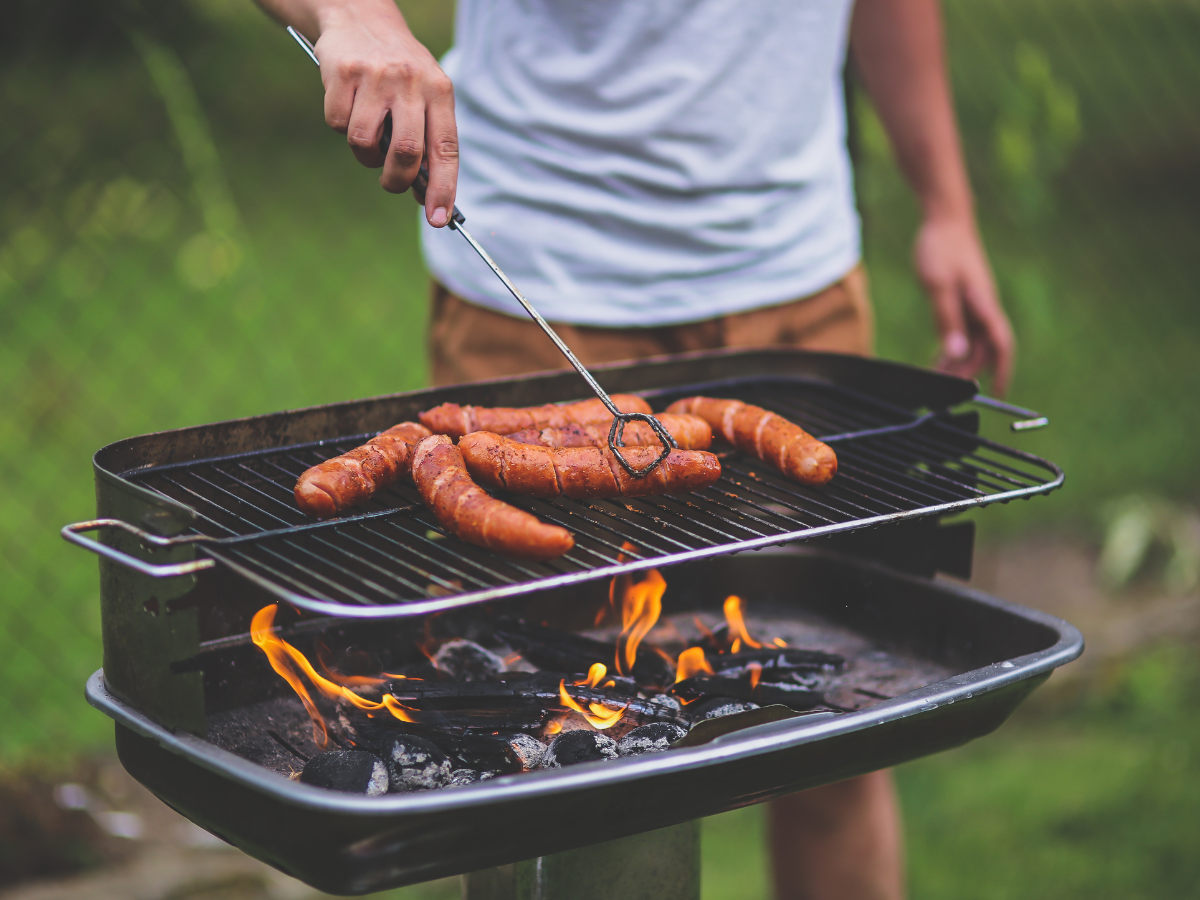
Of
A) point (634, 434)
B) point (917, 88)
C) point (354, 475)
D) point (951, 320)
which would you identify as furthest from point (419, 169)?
point (917, 88)

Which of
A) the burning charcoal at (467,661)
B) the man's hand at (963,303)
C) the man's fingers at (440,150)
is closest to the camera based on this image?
the man's fingers at (440,150)

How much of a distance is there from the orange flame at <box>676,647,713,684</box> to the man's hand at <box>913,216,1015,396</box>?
47.4 inches

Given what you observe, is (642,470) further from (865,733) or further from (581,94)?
(581,94)

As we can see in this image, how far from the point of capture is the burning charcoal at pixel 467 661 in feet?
6.89

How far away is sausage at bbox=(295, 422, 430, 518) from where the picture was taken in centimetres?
177

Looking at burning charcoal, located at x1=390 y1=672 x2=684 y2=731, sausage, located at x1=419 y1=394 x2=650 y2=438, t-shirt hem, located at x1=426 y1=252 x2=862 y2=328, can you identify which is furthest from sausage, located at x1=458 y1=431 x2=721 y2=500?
t-shirt hem, located at x1=426 y1=252 x2=862 y2=328

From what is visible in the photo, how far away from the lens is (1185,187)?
33.9 feet

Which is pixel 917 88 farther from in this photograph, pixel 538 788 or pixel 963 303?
pixel 538 788

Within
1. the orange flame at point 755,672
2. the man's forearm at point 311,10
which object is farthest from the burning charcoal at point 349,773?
the man's forearm at point 311,10

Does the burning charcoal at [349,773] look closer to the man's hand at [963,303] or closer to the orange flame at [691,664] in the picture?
the orange flame at [691,664]

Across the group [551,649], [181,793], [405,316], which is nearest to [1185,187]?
[405,316]

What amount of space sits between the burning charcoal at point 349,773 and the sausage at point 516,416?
0.61 metres

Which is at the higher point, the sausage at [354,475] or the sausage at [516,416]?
the sausage at [516,416]

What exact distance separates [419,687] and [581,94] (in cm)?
128
